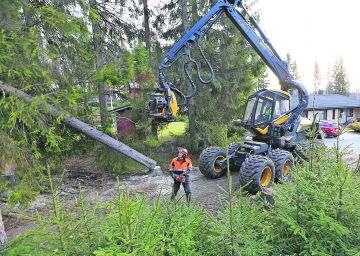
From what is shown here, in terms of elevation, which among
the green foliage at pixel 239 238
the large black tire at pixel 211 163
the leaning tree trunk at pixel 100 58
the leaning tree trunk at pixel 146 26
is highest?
the leaning tree trunk at pixel 146 26

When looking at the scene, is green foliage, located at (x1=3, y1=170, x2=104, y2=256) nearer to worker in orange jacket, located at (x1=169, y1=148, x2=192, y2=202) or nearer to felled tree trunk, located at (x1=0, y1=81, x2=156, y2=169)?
worker in orange jacket, located at (x1=169, y1=148, x2=192, y2=202)

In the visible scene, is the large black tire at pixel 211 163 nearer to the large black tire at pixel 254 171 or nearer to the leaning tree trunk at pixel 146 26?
the large black tire at pixel 254 171

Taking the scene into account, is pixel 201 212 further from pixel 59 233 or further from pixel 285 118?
pixel 285 118

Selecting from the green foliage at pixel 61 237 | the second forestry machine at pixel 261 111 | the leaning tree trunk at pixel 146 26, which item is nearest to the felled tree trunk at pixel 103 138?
the second forestry machine at pixel 261 111

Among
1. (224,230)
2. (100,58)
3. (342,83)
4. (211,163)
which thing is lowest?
(211,163)

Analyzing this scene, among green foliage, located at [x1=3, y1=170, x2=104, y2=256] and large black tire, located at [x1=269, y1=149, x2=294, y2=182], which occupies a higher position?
Answer: green foliage, located at [x1=3, y1=170, x2=104, y2=256]

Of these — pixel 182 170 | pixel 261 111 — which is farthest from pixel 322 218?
pixel 261 111

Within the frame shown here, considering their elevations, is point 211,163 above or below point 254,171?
below

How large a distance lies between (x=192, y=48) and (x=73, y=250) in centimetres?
1134

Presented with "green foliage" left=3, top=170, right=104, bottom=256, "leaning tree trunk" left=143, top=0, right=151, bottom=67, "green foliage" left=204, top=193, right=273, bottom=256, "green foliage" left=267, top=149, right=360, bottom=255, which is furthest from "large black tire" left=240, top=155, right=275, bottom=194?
"leaning tree trunk" left=143, top=0, right=151, bottom=67

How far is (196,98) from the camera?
12922mm

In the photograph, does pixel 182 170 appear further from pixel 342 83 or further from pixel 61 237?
pixel 342 83

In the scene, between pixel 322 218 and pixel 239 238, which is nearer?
pixel 322 218

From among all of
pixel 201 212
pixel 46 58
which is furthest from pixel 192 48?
pixel 201 212
